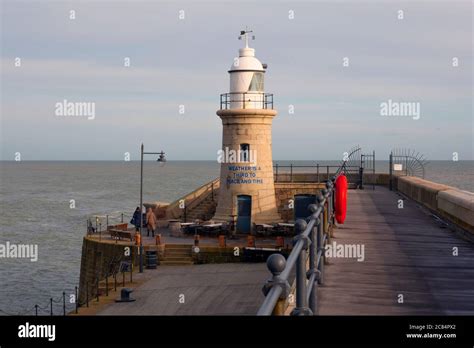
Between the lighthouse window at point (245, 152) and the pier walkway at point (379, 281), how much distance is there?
10.4m

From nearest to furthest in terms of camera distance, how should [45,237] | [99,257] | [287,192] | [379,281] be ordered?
1. [379,281]
2. [99,257]
3. [287,192]
4. [45,237]

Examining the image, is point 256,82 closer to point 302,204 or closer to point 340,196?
point 302,204

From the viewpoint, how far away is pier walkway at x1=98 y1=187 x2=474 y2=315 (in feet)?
28.8

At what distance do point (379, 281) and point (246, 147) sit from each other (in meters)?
28.5

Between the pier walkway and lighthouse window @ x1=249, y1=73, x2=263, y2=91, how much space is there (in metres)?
11.5

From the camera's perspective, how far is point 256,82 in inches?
1478

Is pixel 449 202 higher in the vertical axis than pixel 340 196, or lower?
lower

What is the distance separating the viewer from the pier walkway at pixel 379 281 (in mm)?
8789

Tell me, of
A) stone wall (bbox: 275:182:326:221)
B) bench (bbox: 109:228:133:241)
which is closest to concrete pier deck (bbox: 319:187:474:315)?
bench (bbox: 109:228:133:241)

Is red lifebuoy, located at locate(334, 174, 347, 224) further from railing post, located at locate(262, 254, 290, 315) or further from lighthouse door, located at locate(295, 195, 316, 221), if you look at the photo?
lighthouse door, located at locate(295, 195, 316, 221)

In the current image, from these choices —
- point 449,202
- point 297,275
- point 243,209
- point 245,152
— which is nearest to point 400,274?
point 297,275

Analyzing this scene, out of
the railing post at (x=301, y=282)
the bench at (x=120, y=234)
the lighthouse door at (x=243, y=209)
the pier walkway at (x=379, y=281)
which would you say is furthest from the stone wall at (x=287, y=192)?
the railing post at (x=301, y=282)
